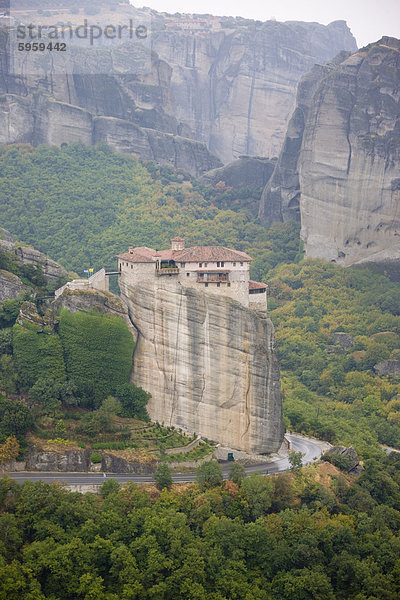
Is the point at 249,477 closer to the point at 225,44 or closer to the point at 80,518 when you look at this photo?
the point at 80,518

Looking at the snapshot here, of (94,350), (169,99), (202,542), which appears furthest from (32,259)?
(169,99)

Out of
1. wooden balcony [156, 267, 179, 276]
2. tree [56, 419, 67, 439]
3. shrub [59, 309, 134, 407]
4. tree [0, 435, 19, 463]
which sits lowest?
tree [56, 419, 67, 439]

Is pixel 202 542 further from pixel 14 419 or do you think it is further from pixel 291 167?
pixel 291 167

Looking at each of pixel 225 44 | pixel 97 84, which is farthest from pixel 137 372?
pixel 225 44

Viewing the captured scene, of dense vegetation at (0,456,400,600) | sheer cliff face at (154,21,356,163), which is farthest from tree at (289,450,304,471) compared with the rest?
sheer cliff face at (154,21,356,163)

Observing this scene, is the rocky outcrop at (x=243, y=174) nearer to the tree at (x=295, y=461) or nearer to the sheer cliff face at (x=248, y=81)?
the sheer cliff face at (x=248, y=81)

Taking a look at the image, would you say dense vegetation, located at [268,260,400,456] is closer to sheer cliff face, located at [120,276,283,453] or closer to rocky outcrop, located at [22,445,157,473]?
sheer cliff face, located at [120,276,283,453]

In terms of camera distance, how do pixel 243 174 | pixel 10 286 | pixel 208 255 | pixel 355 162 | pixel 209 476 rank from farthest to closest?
pixel 243 174
pixel 355 162
pixel 10 286
pixel 208 255
pixel 209 476
